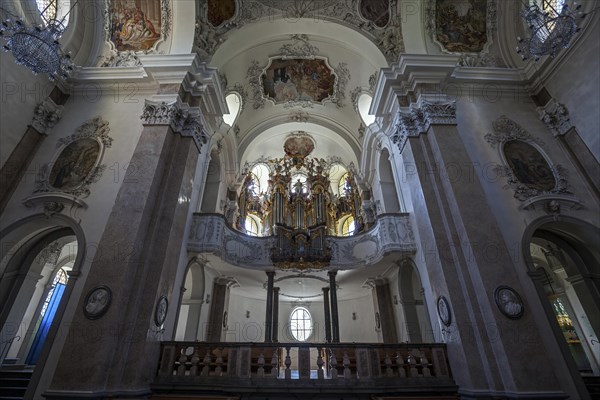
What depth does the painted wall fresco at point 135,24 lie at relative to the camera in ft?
31.6

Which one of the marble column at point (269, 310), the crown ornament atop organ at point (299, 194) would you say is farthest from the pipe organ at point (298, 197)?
the marble column at point (269, 310)

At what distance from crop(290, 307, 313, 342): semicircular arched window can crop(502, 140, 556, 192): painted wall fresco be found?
1306 cm

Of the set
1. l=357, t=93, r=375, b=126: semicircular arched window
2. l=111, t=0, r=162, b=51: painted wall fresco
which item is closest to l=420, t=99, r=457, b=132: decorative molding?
l=357, t=93, r=375, b=126: semicircular arched window

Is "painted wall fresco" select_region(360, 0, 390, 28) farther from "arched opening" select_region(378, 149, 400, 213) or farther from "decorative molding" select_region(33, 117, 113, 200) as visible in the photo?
"decorative molding" select_region(33, 117, 113, 200)

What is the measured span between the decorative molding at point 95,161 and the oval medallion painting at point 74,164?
43 mm

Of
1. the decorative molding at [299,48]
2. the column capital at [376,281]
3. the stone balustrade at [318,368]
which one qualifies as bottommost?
the stone balustrade at [318,368]

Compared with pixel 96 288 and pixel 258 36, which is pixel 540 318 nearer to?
pixel 96 288

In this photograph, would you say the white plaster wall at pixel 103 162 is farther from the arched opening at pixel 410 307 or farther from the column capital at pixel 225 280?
the arched opening at pixel 410 307

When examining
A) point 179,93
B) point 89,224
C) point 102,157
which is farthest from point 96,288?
point 179,93

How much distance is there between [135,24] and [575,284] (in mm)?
14601

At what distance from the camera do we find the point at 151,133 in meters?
8.00

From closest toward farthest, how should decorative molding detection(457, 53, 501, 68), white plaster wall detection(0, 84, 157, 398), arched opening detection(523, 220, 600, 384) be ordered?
arched opening detection(523, 220, 600, 384)
white plaster wall detection(0, 84, 157, 398)
decorative molding detection(457, 53, 501, 68)

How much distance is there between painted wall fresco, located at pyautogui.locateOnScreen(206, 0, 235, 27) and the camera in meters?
10.1

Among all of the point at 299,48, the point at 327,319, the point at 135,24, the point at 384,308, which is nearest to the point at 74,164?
the point at 135,24
